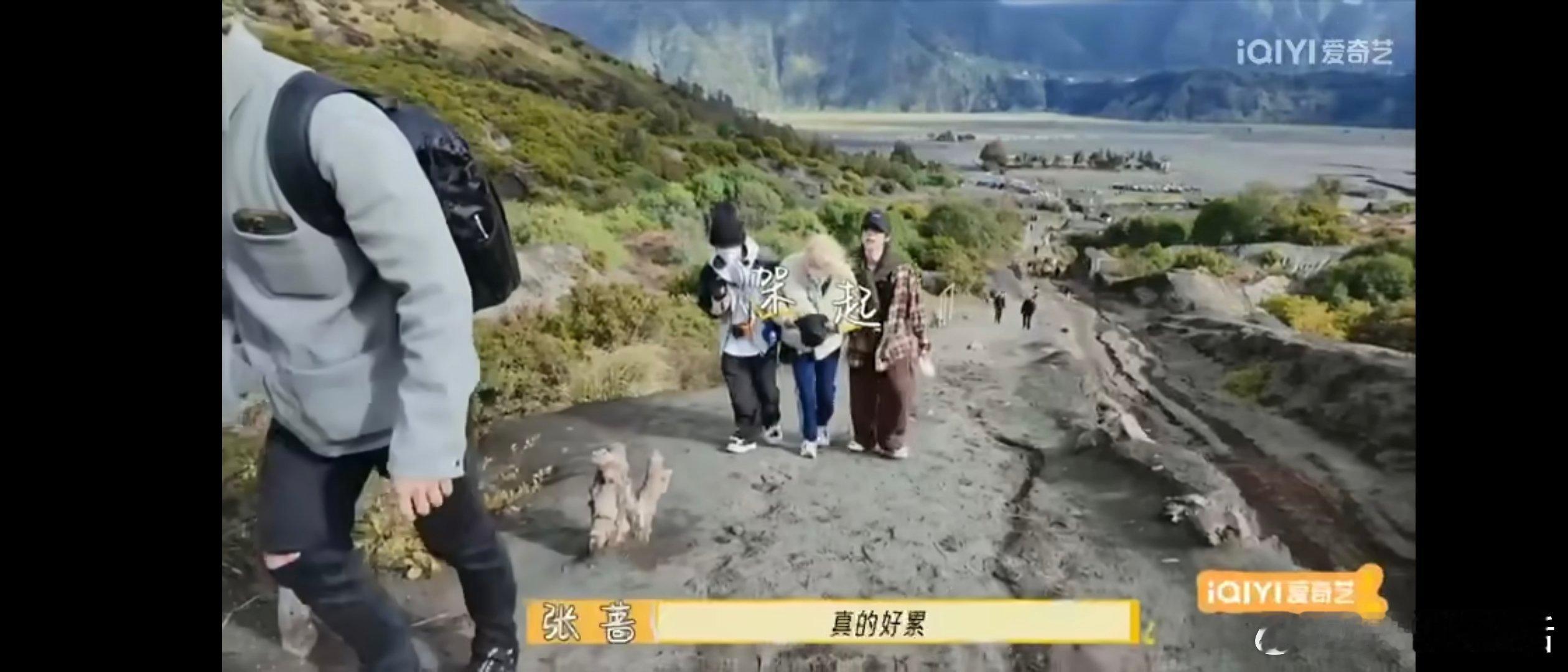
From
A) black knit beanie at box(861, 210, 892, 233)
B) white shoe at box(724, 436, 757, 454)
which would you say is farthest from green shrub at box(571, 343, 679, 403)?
black knit beanie at box(861, 210, 892, 233)

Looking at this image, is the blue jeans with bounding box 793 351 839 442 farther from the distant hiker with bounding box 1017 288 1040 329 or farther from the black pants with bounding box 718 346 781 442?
the distant hiker with bounding box 1017 288 1040 329

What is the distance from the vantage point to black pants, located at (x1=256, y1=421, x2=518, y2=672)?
1652 millimetres

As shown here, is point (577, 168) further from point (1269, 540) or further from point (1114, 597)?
point (1269, 540)

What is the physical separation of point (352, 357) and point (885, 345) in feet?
2.24

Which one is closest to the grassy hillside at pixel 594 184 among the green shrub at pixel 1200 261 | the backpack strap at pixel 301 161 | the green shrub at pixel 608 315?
the green shrub at pixel 608 315

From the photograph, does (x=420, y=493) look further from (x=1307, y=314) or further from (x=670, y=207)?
(x=1307, y=314)

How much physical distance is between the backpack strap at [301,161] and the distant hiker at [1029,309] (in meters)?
0.88

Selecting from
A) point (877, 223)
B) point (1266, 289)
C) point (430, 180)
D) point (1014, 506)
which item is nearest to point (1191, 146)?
point (1266, 289)

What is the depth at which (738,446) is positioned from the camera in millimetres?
1709

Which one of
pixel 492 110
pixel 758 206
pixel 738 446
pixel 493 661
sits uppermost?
pixel 492 110

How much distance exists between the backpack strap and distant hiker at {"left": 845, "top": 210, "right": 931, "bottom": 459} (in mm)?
664

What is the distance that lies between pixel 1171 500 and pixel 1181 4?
667mm

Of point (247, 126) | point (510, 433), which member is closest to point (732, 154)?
point (510, 433)

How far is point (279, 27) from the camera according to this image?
1680 mm
